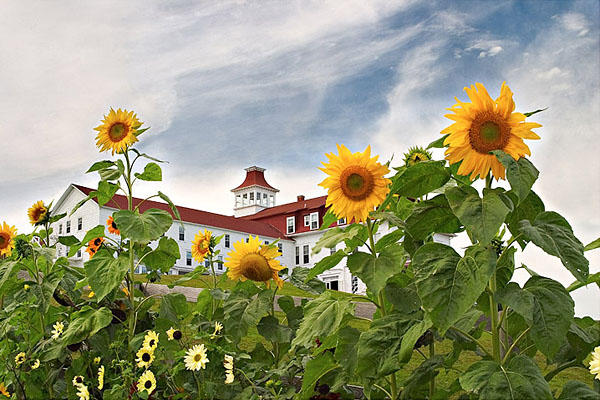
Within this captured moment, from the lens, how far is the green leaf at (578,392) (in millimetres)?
1874

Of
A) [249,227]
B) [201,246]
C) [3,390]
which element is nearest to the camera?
[3,390]

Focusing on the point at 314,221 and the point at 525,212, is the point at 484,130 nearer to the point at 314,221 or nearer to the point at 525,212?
the point at 525,212

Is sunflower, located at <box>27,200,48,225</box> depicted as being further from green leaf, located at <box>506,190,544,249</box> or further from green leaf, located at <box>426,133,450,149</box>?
green leaf, located at <box>506,190,544,249</box>

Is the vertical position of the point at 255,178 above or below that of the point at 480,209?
above

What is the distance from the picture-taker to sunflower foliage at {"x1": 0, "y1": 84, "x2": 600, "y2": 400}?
5.91ft

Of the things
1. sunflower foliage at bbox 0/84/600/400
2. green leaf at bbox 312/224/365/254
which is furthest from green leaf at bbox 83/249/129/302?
green leaf at bbox 312/224/365/254

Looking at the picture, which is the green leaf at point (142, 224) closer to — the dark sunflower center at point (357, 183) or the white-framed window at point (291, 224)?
the dark sunflower center at point (357, 183)

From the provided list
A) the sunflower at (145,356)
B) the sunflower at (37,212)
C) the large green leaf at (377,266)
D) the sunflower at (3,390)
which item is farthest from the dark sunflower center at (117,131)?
the sunflower at (3,390)

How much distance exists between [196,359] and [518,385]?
5.37 ft

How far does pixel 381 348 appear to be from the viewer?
6.44 ft

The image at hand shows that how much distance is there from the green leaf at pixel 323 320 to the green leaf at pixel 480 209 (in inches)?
23.5

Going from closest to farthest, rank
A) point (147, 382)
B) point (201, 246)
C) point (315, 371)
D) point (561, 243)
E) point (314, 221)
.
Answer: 1. point (561, 243)
2. point (315, 371)
3. point (147, 382)
4. point (201, 246)
5. point (314, 221)

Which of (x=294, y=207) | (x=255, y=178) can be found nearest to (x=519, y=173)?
(x=294, y=207)

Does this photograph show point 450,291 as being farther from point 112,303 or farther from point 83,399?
point 112,303
